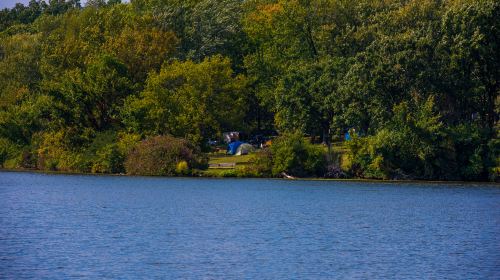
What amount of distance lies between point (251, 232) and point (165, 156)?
162 ft

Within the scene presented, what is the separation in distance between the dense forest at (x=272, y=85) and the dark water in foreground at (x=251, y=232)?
37.6 feet

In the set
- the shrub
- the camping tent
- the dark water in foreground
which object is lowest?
the dark water in foreground

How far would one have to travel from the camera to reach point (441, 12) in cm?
9956

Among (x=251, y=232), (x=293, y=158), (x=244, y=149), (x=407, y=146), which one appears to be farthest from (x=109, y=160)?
(x=251, y=232)

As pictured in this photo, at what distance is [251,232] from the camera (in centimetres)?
4888

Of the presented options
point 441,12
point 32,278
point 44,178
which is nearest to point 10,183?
point 44,178

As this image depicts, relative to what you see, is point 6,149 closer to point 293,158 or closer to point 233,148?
point 233,148

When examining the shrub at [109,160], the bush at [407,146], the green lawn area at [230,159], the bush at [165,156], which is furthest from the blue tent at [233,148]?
the bush at [407,146]

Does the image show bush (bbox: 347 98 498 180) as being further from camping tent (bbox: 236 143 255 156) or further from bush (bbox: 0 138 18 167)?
bush (bbox: 0 138 18 167)

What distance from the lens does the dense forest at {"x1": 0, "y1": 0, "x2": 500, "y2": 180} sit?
8712 centimetres

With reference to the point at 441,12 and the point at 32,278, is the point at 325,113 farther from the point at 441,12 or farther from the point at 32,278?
the point at 32,278

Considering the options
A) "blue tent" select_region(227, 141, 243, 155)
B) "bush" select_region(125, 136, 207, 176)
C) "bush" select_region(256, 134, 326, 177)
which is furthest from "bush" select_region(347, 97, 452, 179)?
"blue tent" select_region(227, 141, 243, 155)

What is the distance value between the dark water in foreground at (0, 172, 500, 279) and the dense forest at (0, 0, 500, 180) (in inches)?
452

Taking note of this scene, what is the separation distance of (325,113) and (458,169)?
20.6m
